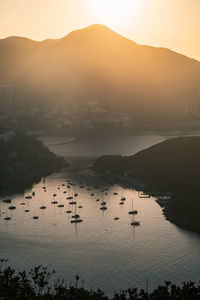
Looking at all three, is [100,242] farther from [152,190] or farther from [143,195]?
[152,190]

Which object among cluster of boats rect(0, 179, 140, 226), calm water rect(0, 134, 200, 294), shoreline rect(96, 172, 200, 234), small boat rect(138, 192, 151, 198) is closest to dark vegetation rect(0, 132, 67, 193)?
cluster of boats rect(0, 179, 140, 226)

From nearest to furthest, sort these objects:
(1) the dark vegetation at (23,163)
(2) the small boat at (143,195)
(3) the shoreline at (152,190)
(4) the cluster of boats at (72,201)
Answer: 1. (3) the shoreline at (152,190)
2. (4) the cluster of boats at (72,201)
3. (2) the small boat at (143,195)
4. (1) the dark vegetation at (23,163)

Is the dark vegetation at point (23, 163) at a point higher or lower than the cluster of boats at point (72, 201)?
higher

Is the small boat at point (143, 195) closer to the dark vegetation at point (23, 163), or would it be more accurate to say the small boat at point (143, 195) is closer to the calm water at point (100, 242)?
the calm water at point (100, 242)

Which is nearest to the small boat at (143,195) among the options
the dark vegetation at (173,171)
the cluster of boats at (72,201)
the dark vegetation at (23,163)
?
the dark vegetation at (173,171)

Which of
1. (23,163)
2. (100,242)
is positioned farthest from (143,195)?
(23,163)

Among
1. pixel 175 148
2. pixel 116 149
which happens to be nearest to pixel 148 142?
pixel 116 149
